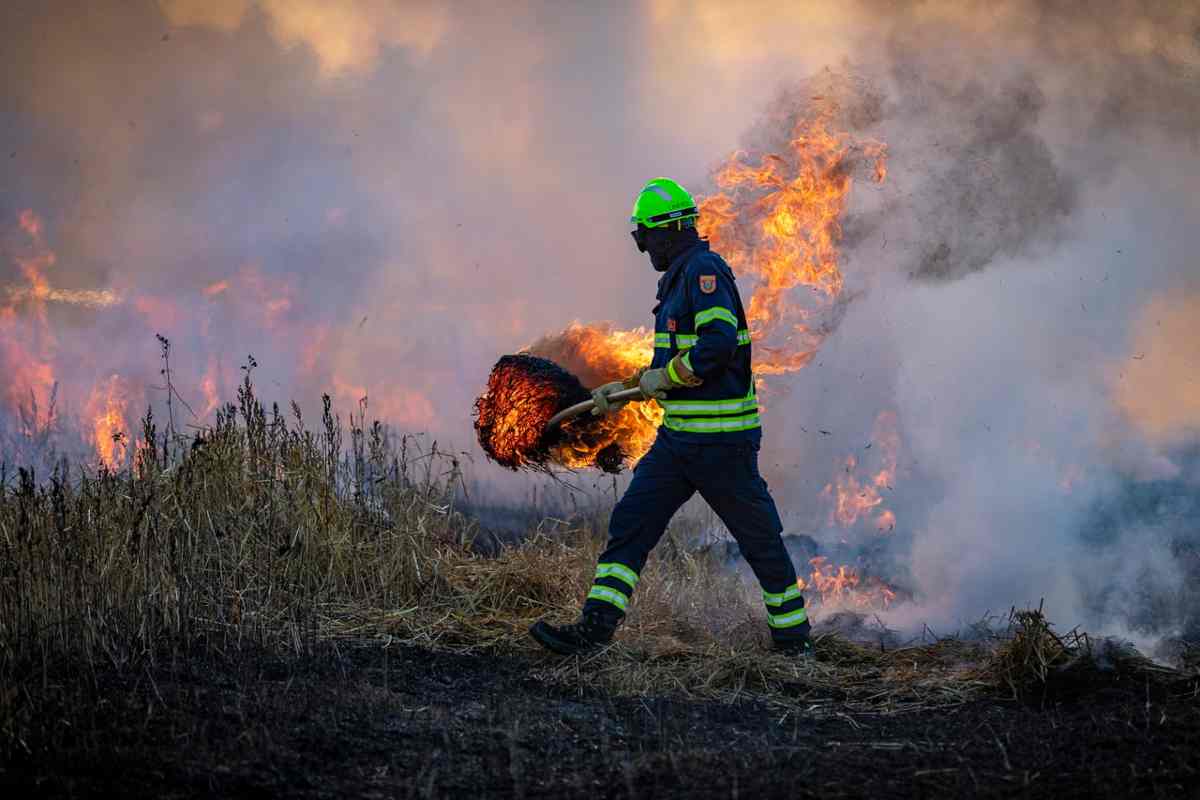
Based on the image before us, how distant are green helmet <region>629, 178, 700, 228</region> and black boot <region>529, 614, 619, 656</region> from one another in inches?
85.8

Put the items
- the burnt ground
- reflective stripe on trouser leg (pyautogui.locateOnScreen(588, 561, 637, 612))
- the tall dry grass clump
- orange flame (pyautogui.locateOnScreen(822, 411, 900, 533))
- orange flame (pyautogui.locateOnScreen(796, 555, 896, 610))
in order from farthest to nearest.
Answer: orange flame (pyautogui.locateOnScreen(822, 411, 900, 533)), orange flame (pyautogui.locateOnScreen(796, 555, 896, 610)), reflective stripe on trouser leg (pyautogui.locateOnScreen(588, 561, 637, 612)), the tall dry grass clump, the burnt ground

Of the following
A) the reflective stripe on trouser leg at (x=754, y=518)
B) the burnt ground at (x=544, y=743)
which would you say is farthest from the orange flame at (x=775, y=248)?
the burnt ground at (x=544, y=743)

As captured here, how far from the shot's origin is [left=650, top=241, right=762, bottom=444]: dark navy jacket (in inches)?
236

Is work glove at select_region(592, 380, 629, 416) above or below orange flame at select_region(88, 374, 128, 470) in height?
below

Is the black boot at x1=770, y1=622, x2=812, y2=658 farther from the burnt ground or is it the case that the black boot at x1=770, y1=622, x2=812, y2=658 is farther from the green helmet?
the green helmet

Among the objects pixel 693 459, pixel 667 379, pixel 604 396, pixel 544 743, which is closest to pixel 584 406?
pixel 604 396

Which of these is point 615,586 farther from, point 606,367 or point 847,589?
point 847,589

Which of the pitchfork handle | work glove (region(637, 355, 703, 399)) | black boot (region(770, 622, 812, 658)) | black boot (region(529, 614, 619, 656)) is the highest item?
the pitchfork handle

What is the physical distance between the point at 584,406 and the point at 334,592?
191 cm

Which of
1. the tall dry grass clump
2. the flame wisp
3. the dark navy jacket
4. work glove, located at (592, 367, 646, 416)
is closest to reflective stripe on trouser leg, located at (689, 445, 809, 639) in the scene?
the dark navy jacket

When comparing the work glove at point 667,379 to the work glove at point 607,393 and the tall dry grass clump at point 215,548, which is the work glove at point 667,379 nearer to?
the work glove at point 607,393

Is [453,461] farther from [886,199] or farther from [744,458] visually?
[886,199]

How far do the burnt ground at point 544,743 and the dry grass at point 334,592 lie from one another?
233mm

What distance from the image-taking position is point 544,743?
14.9 ft
